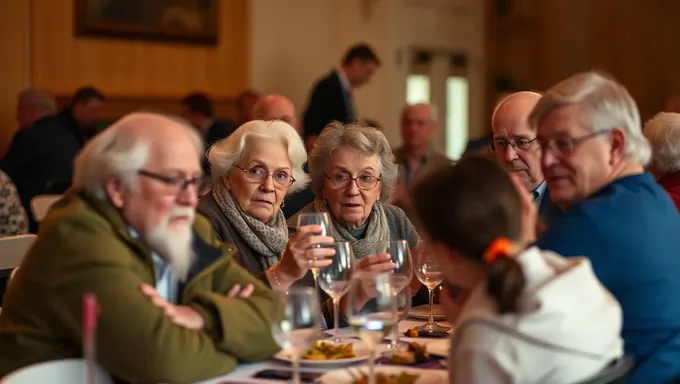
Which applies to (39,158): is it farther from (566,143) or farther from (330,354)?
(566,143)

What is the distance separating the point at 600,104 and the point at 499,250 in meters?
0.81

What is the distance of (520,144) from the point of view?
3885 millimetres

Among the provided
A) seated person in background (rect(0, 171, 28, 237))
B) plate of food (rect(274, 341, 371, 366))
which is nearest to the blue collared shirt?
plate of food (rect(274, 341, 371, 366))

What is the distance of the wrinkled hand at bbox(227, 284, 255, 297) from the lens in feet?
8.86

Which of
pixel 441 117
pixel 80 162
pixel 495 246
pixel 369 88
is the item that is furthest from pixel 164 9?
pixel 495 246

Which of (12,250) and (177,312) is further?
(12,250)

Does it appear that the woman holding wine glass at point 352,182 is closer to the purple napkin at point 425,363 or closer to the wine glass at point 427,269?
the wine glass at point 427,269

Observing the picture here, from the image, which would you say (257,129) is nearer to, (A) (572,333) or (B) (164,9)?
(A) (572,333)

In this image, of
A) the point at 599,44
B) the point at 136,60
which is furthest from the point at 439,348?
the point at 599,44

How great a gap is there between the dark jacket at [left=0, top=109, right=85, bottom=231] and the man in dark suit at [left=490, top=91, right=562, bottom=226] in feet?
14.4

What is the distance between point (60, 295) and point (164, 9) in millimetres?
7397

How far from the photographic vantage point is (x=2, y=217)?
18.3 ft

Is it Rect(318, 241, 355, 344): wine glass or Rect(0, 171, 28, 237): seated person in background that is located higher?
Rect(318, 241, 355, 344): wine glass

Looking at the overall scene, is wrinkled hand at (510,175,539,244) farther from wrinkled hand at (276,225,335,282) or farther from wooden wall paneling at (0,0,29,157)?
wooden wall paneling at (0,0,29,157)
